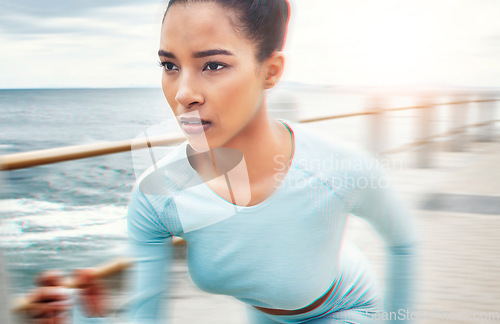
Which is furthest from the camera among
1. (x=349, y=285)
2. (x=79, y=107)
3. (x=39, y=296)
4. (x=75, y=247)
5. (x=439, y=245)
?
(x=79, y=107)

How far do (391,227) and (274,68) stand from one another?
387mm

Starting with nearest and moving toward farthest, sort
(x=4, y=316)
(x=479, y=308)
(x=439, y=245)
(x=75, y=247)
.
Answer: (x=4, y=316) < (x=479, y=308) < (x=439, y=245) < (x=75, y=247)

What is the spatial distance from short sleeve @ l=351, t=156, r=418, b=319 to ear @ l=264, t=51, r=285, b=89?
9.1 inches

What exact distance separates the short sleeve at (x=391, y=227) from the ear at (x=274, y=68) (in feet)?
0.76

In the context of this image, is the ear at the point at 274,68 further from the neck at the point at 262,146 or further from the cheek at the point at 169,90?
the cheek at the point at 169,90

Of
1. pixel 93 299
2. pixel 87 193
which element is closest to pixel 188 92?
pixel 93 299

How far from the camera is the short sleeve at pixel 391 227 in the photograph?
0.79m

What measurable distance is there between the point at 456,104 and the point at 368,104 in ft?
10.3

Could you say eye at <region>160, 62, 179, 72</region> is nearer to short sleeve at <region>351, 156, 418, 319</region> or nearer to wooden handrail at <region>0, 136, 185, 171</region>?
wooden handrail at <region>0, 136, 185, 171</region>

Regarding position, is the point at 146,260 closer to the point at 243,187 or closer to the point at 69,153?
the point at 243,187

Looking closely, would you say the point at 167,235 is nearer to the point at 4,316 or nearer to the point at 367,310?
the point at 367,310

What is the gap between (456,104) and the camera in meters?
6.71

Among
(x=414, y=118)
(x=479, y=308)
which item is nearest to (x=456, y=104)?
(x=414, y=118)

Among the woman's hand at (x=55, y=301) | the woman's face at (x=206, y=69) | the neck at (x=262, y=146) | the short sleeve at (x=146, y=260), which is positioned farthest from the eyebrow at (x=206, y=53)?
the woman's hand at (x=55, y=301)
